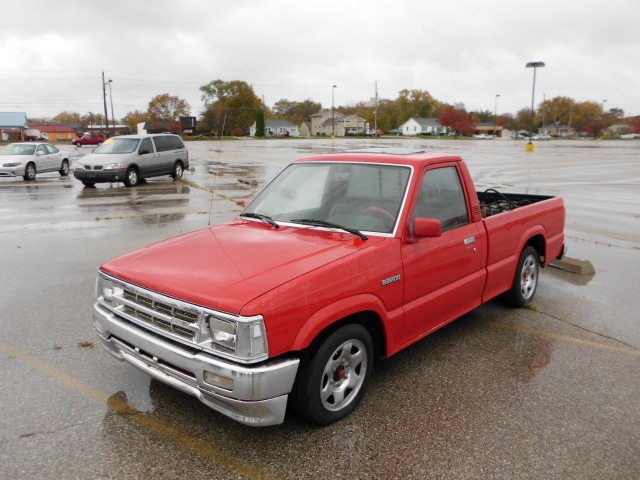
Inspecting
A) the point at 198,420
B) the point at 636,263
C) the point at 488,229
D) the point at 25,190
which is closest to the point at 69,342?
the point at 198,420

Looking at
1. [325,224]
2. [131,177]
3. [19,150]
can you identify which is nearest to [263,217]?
[325,224]

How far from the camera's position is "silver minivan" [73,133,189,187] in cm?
1731

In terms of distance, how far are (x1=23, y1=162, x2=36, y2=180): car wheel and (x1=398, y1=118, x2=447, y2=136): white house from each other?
406ft

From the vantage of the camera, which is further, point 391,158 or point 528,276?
point 528,276

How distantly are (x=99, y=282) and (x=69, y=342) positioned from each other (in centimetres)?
129

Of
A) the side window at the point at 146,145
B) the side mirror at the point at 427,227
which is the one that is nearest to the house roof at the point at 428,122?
the side window at the point at 146,145

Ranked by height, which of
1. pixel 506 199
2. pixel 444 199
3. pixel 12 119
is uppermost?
pixel 12 119

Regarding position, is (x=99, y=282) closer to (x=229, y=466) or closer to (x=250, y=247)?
(x=250, y=247)

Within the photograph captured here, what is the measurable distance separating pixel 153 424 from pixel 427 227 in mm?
2317

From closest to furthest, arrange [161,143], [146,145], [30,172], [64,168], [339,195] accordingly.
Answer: [339,195] → [146,145] → [161,143] → [30,172] → [64,168]

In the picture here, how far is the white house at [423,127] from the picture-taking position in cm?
13625

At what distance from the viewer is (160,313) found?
3197 mm

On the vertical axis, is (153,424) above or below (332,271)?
below

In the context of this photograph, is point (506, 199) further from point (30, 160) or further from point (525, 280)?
point (30, 160)
